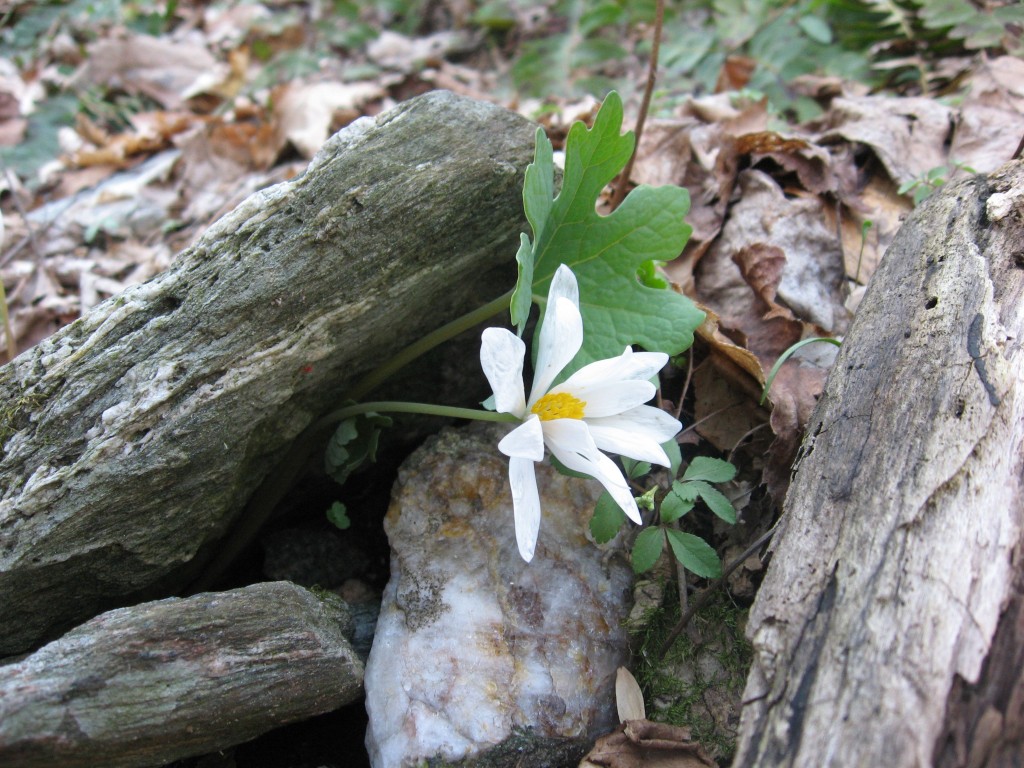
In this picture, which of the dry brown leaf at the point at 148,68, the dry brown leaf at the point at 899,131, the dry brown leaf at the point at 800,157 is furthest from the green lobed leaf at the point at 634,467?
the dry brown leaf at the point at 148,68

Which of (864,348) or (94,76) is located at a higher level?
(864,348)

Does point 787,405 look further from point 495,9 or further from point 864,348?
point 495,9

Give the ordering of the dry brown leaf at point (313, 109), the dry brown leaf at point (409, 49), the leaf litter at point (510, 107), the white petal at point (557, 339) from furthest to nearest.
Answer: the dry brown leaf at point (409, 49)
the dry brown leaf at point (313, 109)
the leaf litter at point (510, 107)
the white petal at point (557, 339)

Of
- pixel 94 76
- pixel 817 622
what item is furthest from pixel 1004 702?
pixel 94 76

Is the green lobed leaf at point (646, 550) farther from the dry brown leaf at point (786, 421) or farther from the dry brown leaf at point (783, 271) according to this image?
the dry brown leaf at point (783, 271)

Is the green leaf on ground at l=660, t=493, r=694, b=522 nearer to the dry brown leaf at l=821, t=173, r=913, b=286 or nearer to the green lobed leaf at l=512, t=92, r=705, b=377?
the green lobed leaf at l=512, t=92, r=705, b=377

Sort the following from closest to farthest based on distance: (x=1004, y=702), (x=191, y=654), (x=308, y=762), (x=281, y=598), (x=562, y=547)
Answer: (x=1004, y=702)
(x=191, y=654)
(x=281, y=598)
(x=308, y=762)
(x=562, y=547)

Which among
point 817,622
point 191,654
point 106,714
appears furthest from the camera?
point 191,654
